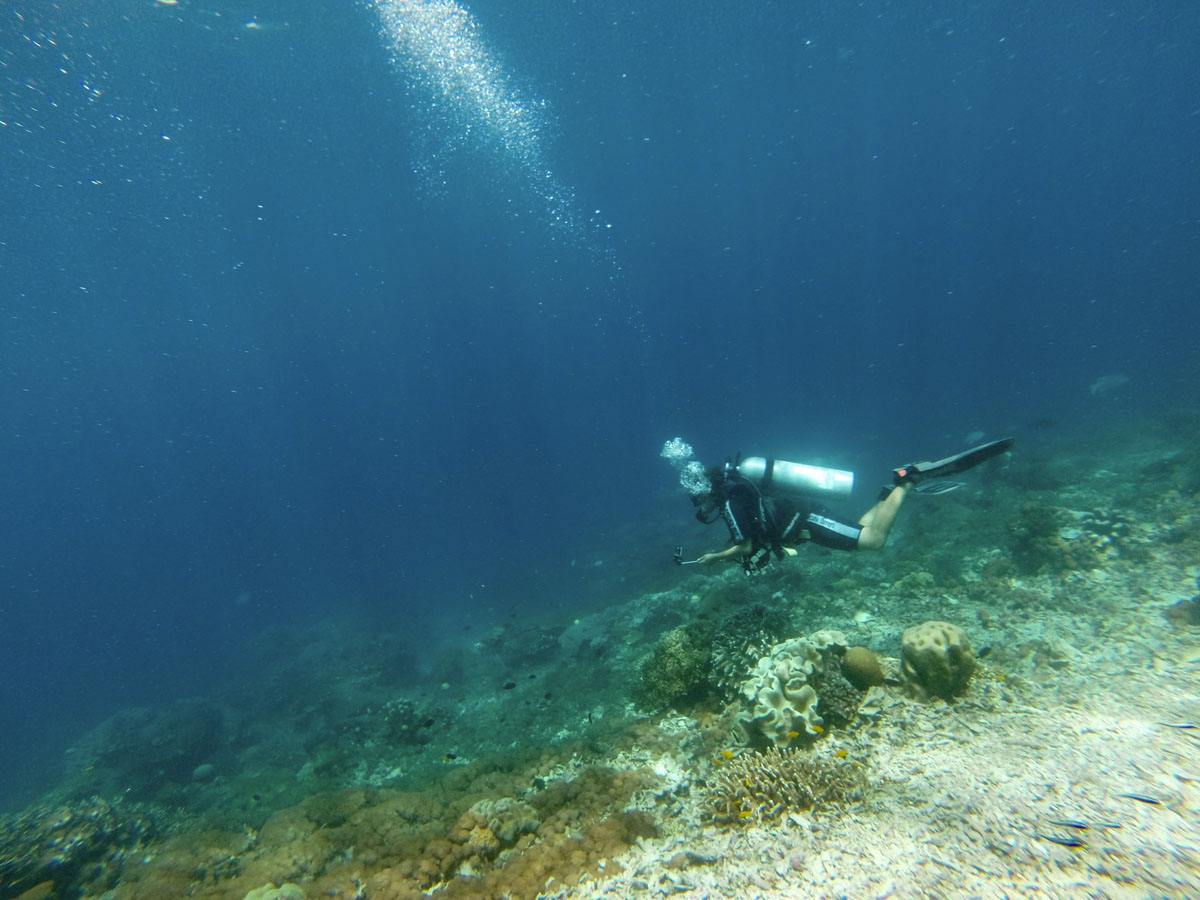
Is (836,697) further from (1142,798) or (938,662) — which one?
(1142,798)

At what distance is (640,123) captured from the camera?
142 ft

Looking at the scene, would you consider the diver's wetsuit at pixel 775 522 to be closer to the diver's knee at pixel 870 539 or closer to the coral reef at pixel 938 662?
the diver's knee at pixel 870 539

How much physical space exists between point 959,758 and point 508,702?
391 inches

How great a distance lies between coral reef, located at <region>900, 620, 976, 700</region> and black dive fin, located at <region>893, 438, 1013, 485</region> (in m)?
2.62

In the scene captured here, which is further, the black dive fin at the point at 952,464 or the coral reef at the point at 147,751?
the coral reef at the point at 147,751

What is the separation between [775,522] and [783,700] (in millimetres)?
2310

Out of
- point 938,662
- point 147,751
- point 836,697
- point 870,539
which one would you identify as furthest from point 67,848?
point 870,539

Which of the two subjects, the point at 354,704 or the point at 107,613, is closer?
the point at 354,704

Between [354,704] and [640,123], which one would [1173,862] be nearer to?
[354,704]

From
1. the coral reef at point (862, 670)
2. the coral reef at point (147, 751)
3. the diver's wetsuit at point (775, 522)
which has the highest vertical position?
the diver's wetsuit at point (775, 522)

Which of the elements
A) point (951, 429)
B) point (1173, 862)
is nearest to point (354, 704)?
point (1173, 862)

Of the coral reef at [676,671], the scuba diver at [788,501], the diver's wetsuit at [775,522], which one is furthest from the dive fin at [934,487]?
the coral reef at [676,671]

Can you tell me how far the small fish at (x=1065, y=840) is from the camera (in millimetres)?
2809

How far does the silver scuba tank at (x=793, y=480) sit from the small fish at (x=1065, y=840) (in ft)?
15.1
